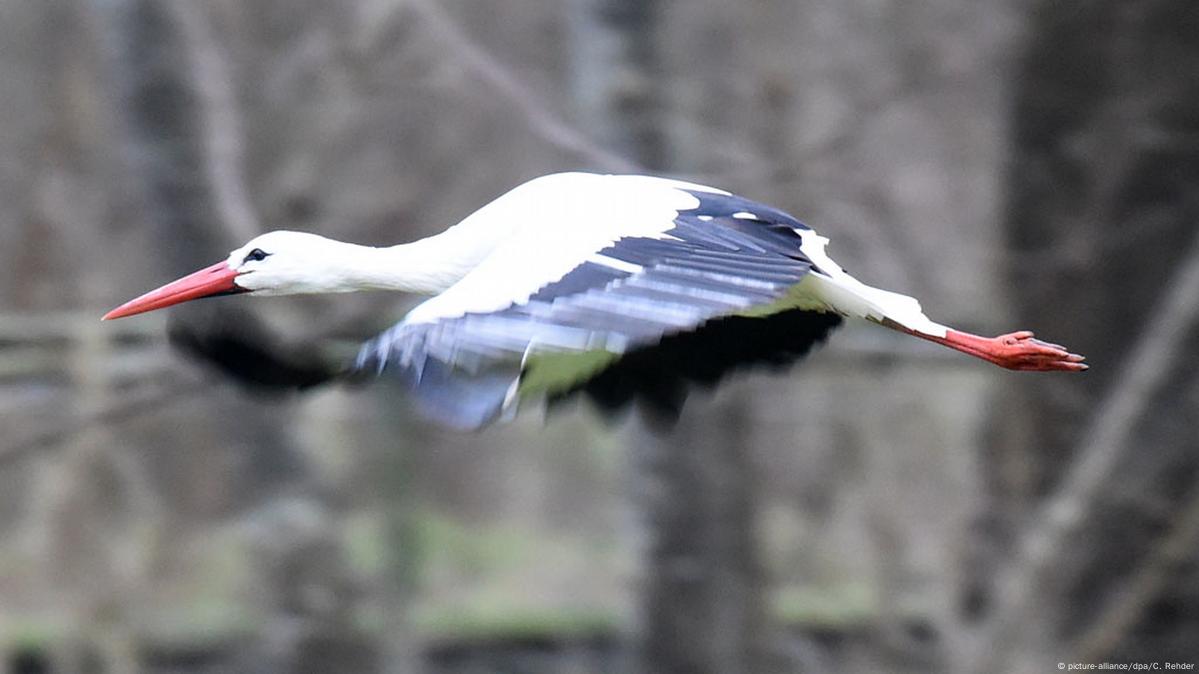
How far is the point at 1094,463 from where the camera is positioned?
925cm

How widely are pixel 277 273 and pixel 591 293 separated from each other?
1.63 metres

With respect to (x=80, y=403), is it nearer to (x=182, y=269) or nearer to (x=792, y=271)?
(x=182, y=269)

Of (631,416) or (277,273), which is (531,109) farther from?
(631,416)

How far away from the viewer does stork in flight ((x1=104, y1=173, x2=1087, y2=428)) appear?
4.72 metres

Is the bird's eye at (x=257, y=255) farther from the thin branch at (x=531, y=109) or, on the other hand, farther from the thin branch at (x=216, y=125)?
the thin branch at (x=531, y=109)

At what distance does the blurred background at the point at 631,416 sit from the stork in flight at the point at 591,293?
114 cm

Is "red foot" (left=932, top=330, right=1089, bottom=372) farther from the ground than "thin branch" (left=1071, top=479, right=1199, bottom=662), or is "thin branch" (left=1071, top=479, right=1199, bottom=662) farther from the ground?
"red foot" (left=932, top=330, right=1089, bottom=372)

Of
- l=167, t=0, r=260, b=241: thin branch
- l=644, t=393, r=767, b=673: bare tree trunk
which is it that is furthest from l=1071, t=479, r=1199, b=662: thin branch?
l=167, t=0, r=260, b=241: thin branch

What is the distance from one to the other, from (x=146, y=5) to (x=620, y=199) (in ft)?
14.1

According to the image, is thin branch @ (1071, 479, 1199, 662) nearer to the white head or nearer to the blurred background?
the blurred background

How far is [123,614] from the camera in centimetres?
1110

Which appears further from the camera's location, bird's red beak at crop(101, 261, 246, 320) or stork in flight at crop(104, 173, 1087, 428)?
bird's red beak at crop(101, 261, 246, 320)

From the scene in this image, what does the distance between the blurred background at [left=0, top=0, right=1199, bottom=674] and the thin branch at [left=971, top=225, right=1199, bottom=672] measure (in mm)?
23

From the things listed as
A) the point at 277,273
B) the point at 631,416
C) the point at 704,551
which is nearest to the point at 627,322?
the point at 277,273
